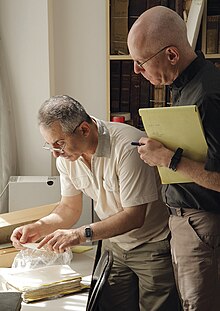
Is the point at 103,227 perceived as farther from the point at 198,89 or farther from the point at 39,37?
the point at 39,37

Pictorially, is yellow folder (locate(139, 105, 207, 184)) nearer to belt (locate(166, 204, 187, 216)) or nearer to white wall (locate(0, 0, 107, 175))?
belt (locate(166, 204, 187, 216))

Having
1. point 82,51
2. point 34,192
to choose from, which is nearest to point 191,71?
point 34,192

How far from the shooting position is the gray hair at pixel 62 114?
7.12ft

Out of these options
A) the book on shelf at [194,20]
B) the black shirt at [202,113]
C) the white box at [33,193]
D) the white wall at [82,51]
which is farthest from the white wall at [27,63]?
the black shirt at [202,113]

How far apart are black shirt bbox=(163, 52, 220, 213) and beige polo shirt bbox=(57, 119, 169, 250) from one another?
15 cm

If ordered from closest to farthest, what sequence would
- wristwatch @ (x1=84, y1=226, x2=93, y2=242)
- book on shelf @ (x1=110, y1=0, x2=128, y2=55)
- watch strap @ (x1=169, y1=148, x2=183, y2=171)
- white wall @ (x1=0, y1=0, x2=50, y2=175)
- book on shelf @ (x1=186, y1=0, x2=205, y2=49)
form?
watch strap @ (x1=169, y1=148, x2=183, y2=171)
wristwatch @ (x1=84, y1=226, x2=93, y2=242)
book on shelf @ (x1=186, y1=0, x2=205, y2=49)
book on shelf @ (x1=110, y1=0, x2=128, y2=55)
white wall @ (x1=0, y1=0, x2=50, y2=175)

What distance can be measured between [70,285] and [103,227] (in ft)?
0.92

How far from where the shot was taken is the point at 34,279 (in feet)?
6.70

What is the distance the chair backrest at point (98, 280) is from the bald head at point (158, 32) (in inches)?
28.1

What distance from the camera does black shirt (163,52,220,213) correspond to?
179 centimetres

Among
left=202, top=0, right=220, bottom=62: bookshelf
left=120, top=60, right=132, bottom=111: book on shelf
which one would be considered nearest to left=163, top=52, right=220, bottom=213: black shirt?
left=202, top=0, right=220, bottom=62: bookshelf

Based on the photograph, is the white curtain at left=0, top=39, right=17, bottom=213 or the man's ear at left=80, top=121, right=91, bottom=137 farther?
the white curtain at left=0, top=39, right=17, bottom=213

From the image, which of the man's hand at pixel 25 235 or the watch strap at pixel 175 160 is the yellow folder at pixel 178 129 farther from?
the man's hand at pixel 25 235

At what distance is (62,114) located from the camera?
2.17m
